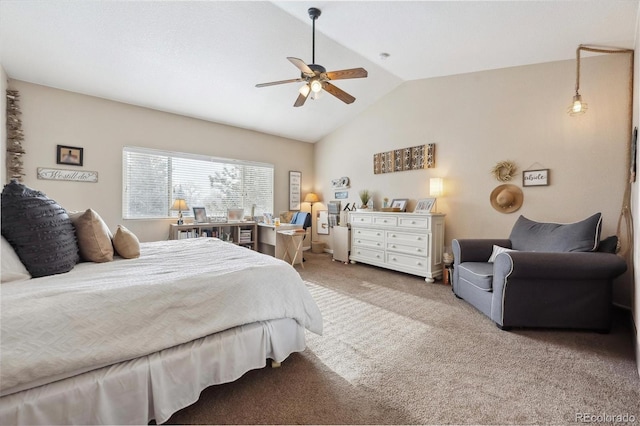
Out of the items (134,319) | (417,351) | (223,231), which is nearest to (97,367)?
(134,319)

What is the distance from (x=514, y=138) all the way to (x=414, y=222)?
5.53ft

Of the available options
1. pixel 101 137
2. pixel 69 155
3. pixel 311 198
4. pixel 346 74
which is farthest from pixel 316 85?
pixel 311 198

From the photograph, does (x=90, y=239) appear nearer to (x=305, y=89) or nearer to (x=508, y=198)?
(x=305, y=89)

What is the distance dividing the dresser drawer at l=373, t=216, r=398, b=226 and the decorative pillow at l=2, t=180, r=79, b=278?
379cm

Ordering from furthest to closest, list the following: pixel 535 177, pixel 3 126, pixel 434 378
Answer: pixel 535 177
pixel 3 126
pixel 434 378

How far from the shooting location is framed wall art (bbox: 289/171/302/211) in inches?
234

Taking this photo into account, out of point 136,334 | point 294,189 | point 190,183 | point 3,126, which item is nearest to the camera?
point 136,334

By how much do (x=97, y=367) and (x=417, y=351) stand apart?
1.98 meters

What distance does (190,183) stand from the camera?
4598mm

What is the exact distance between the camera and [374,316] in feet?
8.58

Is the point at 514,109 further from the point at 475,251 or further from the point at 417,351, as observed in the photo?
the point at 417,351

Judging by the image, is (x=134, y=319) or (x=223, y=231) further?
(x=223, y=231)

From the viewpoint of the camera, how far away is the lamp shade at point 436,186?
3992 millimetres

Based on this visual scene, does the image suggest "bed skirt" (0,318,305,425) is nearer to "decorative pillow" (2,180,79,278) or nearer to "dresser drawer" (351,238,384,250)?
"decorative pillow" (2,180,79,278)
